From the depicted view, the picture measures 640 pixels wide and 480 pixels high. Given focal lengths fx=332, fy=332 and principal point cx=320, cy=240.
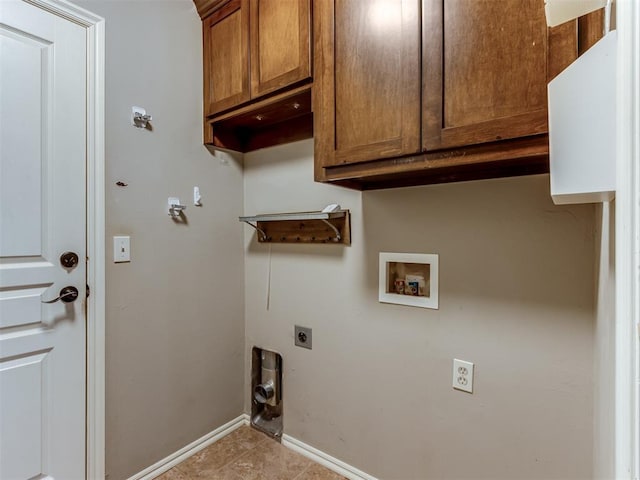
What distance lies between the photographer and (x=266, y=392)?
1.90 m

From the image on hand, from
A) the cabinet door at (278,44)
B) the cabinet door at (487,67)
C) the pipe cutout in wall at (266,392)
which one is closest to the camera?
the cabinet door at (487,67)

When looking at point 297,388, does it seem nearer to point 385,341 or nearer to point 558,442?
point 385,341

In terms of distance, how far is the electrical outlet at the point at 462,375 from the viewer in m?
1.29

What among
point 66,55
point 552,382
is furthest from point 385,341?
point 66,55

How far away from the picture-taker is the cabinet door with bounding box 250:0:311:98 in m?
1.41

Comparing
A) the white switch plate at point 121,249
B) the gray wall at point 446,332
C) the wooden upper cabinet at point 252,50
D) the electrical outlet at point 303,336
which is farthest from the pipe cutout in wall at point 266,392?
the wooden upper cabinet at point 252,50

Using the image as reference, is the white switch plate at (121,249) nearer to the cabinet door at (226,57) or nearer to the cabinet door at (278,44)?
the cabinet door at (226,57)

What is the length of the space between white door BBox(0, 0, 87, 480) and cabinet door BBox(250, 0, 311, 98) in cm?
72

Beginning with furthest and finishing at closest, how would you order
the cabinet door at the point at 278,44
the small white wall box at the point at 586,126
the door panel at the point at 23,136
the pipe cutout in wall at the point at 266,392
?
the pipe cutout in wall at the point at 266,392 < the cabinet door at the point at 278,44 < the door panel at the point at 23,136 < the small white wall box at the point at 586,126

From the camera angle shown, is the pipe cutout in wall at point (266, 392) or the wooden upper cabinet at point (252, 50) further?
the pipe cutout in wall at point (266, 392)

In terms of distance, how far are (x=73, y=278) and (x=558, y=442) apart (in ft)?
6.28

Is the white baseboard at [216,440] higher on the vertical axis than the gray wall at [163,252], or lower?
lower

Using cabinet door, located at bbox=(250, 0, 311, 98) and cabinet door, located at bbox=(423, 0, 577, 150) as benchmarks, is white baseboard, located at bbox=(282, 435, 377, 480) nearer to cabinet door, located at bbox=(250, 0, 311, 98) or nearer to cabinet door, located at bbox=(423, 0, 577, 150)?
cabinet door, located at bbox=(423, 0, 577, 150)

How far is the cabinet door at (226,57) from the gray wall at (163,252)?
66 millimetres
